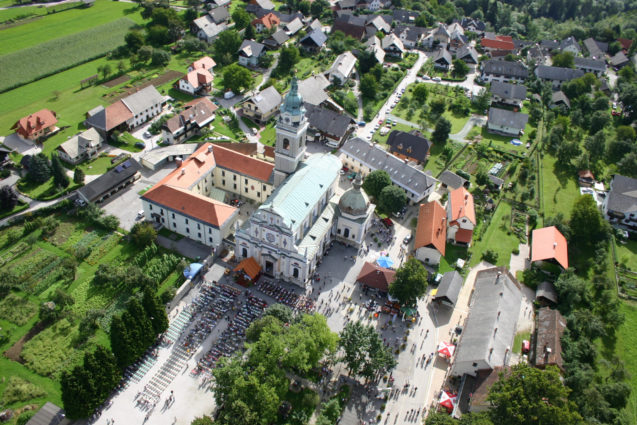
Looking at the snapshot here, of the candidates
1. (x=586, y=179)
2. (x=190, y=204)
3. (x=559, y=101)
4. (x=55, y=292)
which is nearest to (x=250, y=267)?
(x=190, y=204)

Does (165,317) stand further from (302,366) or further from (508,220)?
(508,220)

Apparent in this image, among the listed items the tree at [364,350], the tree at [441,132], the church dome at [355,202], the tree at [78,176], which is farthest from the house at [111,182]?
the tree at [441,132]

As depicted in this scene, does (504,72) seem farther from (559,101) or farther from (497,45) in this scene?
(497,45)

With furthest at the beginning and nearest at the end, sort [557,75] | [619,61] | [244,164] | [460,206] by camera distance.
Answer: [619,61], [557,75], [244,164], [460,206]

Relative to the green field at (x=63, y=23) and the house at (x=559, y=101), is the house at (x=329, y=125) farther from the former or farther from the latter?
the green field at (x=63, y=23)

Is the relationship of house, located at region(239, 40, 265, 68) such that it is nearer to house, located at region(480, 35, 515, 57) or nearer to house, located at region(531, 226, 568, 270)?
house, located at region(480, 35, 515, 57)

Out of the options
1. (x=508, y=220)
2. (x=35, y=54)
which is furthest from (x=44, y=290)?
(x=35, y=54)
